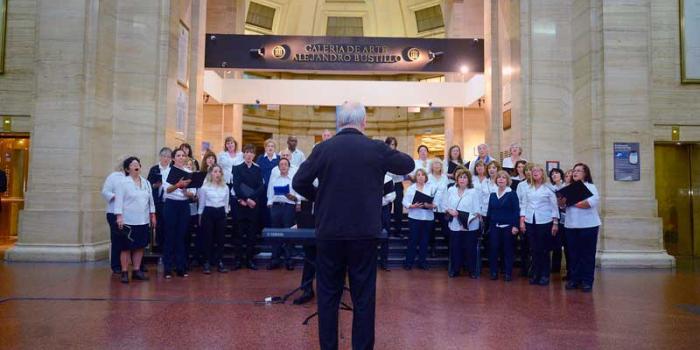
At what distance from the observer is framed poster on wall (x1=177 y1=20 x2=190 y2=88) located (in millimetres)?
10836

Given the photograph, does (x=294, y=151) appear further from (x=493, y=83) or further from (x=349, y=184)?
(x=349, y=184)

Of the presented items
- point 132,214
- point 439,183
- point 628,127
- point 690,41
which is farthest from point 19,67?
point 690,41

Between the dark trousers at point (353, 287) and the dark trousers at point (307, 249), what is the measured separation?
1787 mm

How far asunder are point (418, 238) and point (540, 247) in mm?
1940

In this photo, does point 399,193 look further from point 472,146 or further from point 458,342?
point 472,146

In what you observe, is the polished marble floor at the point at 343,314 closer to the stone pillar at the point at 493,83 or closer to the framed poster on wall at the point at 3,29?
the framed poster on wall at the point at 3,29

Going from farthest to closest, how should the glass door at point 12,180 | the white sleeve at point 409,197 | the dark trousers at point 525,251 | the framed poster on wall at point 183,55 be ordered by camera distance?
the framed poster on wall at point 183,55 < the glass door at point 12,180 < the white sleeve at point 409,197 < the dark trousers at point 525,251

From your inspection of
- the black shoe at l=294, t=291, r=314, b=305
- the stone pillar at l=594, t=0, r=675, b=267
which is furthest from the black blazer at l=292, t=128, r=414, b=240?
the stone pillar at l=594, t=0, r=675, b=267

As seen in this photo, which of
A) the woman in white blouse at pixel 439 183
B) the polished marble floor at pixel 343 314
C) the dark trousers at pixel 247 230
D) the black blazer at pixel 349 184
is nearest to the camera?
the black blazer at pixel 349 184

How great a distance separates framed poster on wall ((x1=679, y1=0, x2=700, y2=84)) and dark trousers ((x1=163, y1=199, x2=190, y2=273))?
8934mm

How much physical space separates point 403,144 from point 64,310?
22.5 m

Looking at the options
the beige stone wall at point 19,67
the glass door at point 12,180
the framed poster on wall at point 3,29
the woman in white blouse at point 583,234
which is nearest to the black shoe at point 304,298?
the woman in white blouse at point 583,234

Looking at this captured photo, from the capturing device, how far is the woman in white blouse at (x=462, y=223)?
289 inches

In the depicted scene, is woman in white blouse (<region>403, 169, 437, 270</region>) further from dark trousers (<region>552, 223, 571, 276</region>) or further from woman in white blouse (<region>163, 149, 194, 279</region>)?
woman in white blouse (<region>163, 149, 194, 279</region>)
